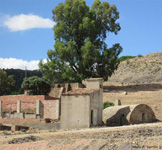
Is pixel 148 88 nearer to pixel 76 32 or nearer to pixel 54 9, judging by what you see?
pixel 76 32

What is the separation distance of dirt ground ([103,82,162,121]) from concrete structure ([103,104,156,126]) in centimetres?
270

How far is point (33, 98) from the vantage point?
35344mm

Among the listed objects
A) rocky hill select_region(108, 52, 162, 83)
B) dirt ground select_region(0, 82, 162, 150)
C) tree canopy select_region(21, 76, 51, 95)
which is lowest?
dirt ground select_region(0, 82, 162, 150)

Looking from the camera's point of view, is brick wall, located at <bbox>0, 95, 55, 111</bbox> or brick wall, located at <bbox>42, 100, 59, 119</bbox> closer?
brick wall, located at <bbox>42, 100, 59, 119</bbox>

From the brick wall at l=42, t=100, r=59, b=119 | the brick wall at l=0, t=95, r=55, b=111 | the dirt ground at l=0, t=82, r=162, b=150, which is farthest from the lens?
the brick wall at l=0, t=95, r=55, b=111

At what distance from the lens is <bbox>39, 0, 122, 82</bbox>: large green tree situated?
1828 inches

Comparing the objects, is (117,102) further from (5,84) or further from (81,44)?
(5,84)

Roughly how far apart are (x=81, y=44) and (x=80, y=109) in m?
21.0

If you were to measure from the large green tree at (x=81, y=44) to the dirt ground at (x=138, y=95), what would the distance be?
341cm

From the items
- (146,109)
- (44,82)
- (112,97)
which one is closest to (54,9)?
(44,82)

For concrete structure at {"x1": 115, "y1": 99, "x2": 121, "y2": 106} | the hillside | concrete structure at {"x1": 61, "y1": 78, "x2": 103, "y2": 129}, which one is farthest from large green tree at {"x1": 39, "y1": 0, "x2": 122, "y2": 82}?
the hillside

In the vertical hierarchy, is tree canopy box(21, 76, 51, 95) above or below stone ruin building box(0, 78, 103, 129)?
above

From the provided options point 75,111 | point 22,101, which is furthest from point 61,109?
point 22,101

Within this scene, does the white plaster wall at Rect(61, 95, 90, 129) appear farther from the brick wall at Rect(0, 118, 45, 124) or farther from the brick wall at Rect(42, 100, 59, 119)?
the brick wall at Rect(0, 118, 45, 124)
